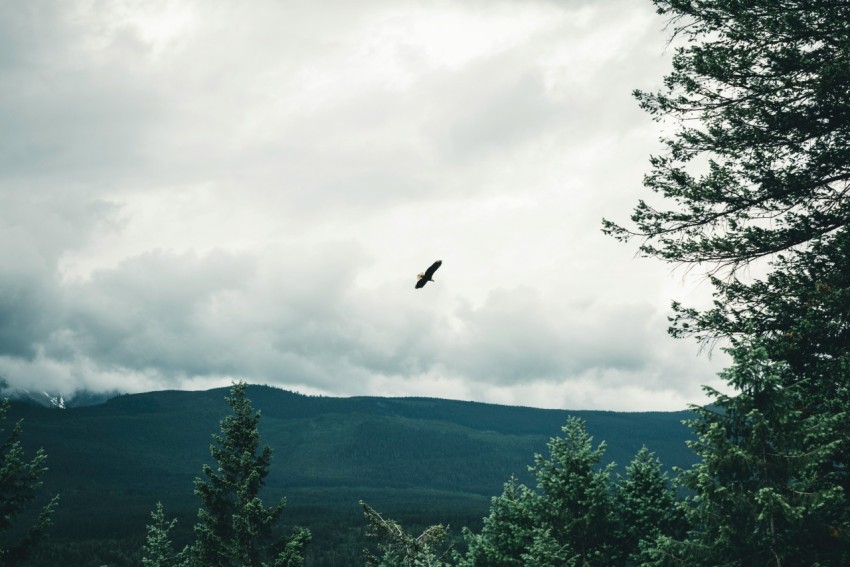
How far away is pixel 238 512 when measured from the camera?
81.7 feet

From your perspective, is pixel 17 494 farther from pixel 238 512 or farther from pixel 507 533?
pixel 507 533

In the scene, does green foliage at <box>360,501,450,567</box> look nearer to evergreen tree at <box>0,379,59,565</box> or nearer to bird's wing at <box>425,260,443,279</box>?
evergreen tree at <box>0,379,59,565</box>

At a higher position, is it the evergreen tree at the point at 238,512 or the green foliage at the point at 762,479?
the green foliage at the point at 762,479

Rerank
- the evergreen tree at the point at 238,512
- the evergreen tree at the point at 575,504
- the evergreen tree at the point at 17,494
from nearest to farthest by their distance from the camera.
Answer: the evergreen tree at the point at 575,504 → the evergreen tree at the point at 17,494 → the evergreen tree at the point at 238,512

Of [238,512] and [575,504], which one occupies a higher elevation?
[575,504]

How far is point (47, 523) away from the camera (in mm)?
20828

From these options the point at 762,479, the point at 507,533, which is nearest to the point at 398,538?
the point at 507,533

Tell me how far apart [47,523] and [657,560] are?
1897cm

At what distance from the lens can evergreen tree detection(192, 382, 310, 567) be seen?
2444 cm

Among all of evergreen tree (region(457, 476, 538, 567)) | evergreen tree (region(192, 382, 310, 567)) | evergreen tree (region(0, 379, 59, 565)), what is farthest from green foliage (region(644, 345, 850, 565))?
evergreen tree (region(0, 379, 59, 565))

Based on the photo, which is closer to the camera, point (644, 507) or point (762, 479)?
point (762, 479)

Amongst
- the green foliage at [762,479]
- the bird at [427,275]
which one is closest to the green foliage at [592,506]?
the green foliage at [762,479]

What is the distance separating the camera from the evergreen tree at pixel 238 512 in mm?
24438

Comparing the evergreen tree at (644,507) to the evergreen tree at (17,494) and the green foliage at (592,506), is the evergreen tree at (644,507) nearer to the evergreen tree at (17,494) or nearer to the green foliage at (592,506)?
the green foliage at (592,506)
